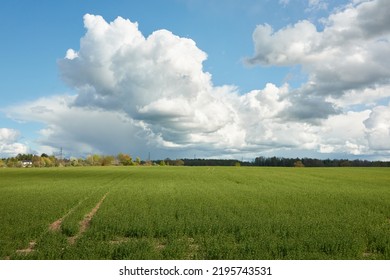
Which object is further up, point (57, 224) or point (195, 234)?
point (195, 234)

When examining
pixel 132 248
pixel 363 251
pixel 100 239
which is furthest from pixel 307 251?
pixel 100 239

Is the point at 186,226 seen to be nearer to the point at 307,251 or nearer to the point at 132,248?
the point at 132,248

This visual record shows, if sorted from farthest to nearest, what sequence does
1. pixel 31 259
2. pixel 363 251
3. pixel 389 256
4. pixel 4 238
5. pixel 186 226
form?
pixel 186 226
pixel 4 238
pixel 363 251
pixel 389 256
pixel 31 259

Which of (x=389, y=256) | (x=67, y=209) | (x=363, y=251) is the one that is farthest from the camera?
(x=67, y=209)

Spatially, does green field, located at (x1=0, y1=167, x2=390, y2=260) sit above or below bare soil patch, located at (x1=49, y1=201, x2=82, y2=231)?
above

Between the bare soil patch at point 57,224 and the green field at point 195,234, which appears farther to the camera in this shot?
the bare soil patch at point 57,224

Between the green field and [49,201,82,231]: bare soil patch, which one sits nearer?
the green field

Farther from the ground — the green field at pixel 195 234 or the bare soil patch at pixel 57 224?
the green field at pixel 195 234

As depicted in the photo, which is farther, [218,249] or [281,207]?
[281,207]

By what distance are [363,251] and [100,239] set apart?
11528 mm

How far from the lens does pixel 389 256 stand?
1456 centimetres

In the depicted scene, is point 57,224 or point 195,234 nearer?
point 195,234

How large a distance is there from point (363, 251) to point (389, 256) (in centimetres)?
133

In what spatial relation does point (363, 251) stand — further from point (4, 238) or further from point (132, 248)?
point (4, 238)
